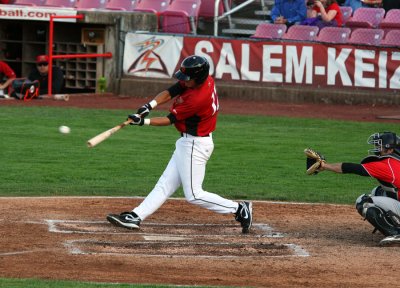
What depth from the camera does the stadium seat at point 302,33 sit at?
2227 cm

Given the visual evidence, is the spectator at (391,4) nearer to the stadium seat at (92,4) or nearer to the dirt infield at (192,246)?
the stadium seat at (92,4)

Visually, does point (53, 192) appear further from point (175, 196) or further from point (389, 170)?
point (389, 170)

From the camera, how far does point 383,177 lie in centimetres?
962

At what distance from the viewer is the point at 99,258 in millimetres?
8906

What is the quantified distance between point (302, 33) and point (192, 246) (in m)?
13.4

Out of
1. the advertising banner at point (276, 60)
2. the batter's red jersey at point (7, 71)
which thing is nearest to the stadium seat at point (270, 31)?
the advertising banner at point (276, 60)

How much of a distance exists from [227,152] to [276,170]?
1.67 m

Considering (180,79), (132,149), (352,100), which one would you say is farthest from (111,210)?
(352,100)

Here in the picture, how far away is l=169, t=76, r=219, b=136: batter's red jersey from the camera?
9828mm

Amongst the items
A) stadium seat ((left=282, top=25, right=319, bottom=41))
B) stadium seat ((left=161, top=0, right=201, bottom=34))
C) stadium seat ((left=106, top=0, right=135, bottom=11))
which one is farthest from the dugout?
stadium seat ((left=282, top=25, right=319, bottom=41))

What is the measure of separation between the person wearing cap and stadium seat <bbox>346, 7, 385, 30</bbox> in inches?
257

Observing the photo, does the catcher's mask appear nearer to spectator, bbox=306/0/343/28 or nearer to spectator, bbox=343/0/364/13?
spectator, bbox=306/0/343/28

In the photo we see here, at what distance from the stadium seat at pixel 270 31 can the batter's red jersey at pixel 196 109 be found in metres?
12.6

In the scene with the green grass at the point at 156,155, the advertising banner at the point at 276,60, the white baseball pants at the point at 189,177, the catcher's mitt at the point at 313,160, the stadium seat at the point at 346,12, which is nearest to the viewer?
the catcher's mitt at the point at 313,160
